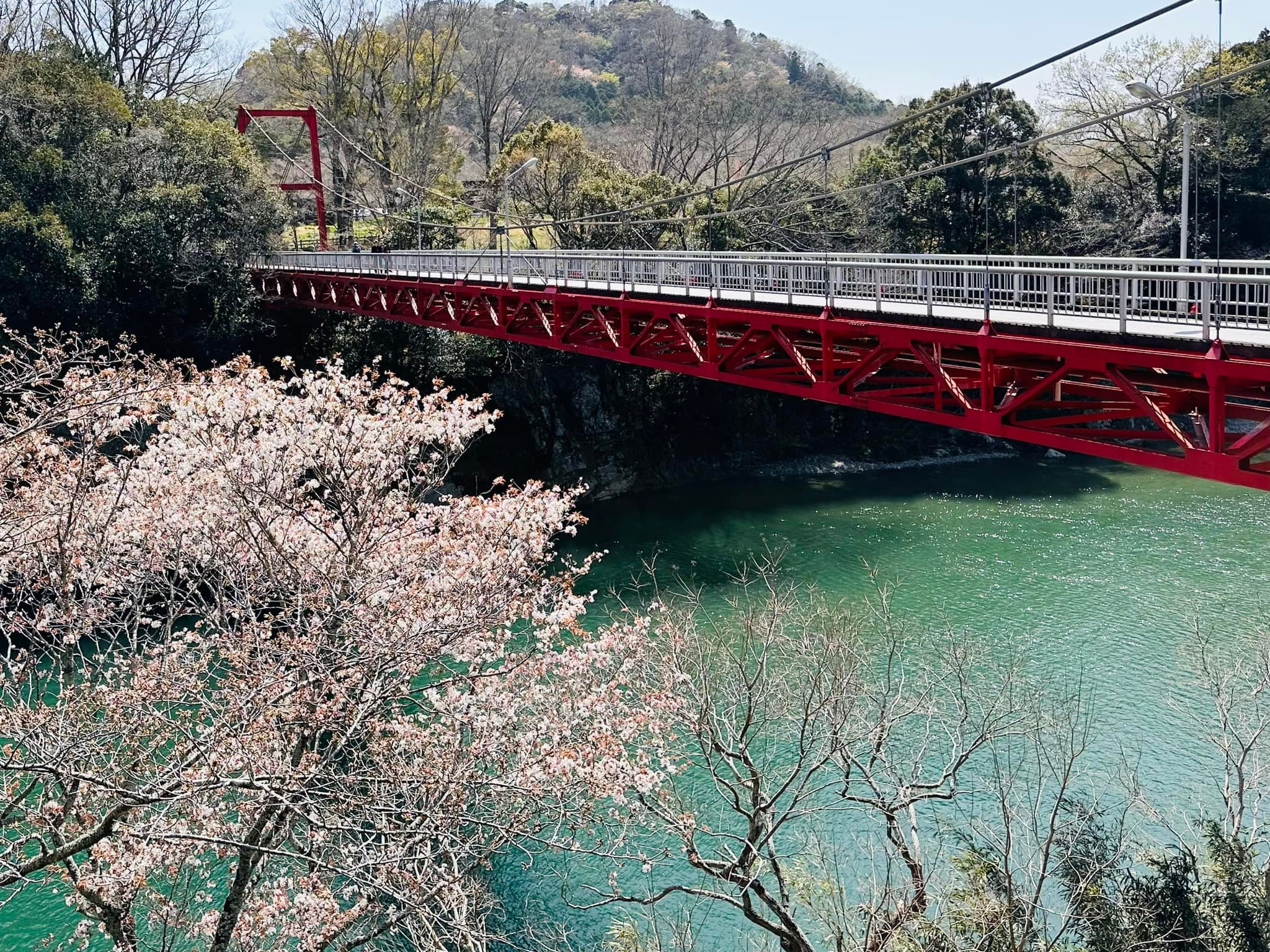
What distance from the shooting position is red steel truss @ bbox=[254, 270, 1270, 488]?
7.92 meters

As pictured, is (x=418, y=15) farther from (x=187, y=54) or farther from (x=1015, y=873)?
(x=1015, y=873)

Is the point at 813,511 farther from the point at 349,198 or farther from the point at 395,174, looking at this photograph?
the point at 349,198

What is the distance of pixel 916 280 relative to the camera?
16.0 meters

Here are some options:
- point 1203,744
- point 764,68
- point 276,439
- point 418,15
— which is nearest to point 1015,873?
point 1203,744

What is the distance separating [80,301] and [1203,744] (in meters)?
19.6

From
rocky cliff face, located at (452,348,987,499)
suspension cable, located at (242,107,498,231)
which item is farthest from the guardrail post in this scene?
suspension cable, located at (242,107,498,231)

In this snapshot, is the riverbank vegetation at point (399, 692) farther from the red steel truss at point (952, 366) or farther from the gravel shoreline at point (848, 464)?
the gravel shoreline at point (848, 464)

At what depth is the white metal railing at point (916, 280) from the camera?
29.6ft

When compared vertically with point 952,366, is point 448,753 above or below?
below

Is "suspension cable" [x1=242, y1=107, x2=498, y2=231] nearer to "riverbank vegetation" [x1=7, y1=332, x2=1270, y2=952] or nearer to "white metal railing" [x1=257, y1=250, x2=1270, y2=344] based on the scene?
"white metal railing" [x1=257, y1=250, x2=1270, y2=344]

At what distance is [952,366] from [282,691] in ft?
24.3

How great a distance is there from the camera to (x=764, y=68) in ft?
304

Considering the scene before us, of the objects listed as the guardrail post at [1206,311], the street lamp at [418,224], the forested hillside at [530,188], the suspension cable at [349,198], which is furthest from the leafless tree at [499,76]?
A: the guardrail post at [1206,311]

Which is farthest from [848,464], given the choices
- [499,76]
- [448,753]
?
[499,76]
